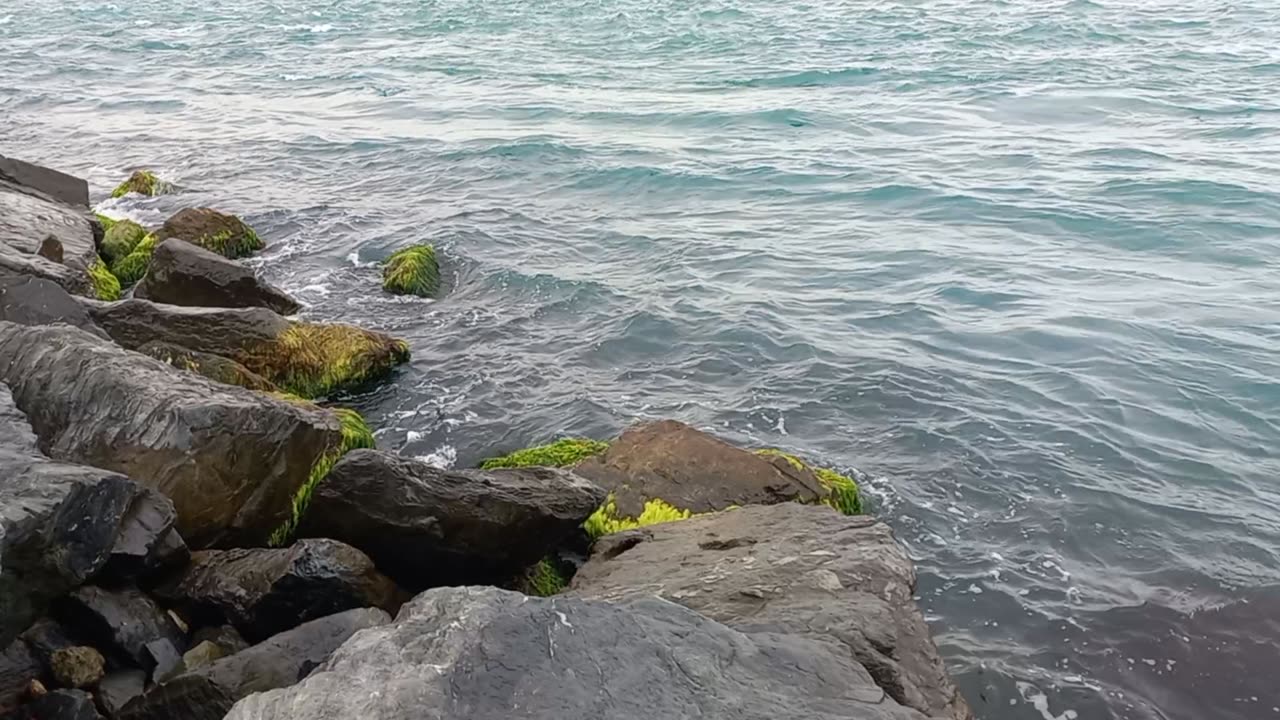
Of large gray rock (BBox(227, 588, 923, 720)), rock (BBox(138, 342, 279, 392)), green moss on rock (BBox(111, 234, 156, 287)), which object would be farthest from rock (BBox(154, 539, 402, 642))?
green moss on rock (BBox(111, 234, 156, 287))

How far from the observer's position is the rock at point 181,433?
20.0 feet

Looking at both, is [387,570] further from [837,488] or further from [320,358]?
[320,358]

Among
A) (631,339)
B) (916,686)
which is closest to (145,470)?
(916,686)

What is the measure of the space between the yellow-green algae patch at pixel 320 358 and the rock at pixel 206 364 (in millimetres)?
536

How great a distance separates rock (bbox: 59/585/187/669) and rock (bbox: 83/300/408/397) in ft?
14.4

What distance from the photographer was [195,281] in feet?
36.6

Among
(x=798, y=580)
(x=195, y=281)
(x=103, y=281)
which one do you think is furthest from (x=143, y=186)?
(x=798, y=580)

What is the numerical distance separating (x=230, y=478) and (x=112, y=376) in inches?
39.6

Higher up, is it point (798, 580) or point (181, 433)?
point (181, 433)

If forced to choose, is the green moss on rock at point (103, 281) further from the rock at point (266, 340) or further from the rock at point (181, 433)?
the rock at point (181, 433)

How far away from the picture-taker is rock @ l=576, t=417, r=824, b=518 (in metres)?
7.61

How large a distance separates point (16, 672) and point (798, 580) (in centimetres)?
368

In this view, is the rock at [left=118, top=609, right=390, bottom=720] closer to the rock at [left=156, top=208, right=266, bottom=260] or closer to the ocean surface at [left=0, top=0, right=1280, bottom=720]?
the ocean surface at [left=0, top=0, right=1280, bottom=720]

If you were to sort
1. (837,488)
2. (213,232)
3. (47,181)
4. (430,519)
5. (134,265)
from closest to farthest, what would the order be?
(430,519) < (837,488) < (134,265) < (213,232) < (47,181)
